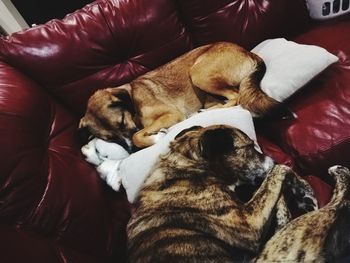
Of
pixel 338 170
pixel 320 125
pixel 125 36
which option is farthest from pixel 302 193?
pixel 125 36

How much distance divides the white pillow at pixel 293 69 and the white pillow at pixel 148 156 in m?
0.24

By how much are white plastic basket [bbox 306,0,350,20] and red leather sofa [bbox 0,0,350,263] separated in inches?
2.4

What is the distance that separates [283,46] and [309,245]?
1.39m

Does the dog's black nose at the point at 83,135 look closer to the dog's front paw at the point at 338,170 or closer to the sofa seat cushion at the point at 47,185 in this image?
the sofa seat cushion at the point at 47,185

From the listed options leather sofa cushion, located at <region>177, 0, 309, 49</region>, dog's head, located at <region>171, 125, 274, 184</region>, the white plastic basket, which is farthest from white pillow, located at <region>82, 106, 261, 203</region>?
the white plastic basket

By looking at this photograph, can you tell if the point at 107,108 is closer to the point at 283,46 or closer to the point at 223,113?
the point at 223,113

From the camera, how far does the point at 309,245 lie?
1.43 metres

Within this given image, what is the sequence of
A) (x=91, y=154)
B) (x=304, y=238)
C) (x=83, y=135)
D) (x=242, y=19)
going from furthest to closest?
(x=242, y=19)
(x=83, y=135)
(x=91, y=154)
(x=304, y=238)

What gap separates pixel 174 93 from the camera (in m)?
2.66

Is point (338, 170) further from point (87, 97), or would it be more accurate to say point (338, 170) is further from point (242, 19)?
point (87, 97)

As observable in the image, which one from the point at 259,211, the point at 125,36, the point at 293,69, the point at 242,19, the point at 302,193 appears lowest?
the point at 302,193

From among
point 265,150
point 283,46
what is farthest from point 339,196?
point 283,46

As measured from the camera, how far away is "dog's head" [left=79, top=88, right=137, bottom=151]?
91.4 inches

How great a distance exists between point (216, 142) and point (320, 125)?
608mm
